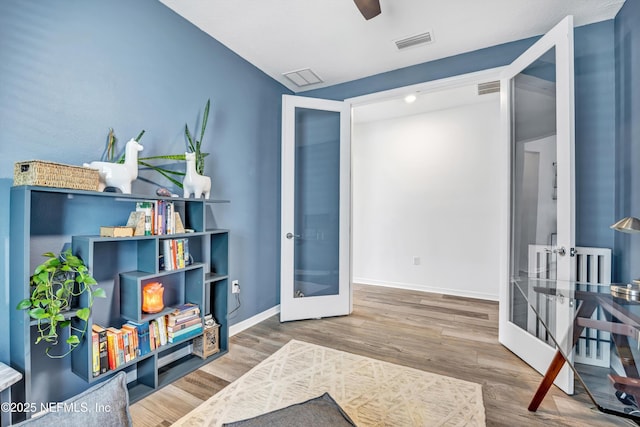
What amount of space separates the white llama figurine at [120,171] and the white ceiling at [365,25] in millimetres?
1267

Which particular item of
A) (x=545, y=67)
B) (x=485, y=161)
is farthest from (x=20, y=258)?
(x=485, y=161)

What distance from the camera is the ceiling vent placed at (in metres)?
3.21

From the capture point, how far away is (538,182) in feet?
7.47

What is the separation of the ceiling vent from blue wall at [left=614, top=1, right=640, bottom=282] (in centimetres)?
258

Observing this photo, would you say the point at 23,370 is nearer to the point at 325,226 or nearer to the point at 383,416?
the point at 383,416

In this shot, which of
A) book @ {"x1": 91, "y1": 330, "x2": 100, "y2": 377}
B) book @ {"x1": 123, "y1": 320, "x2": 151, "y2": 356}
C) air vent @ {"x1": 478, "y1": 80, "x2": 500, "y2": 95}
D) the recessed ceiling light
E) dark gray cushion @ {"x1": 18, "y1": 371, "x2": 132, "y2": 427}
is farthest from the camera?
the recessed ceiling light

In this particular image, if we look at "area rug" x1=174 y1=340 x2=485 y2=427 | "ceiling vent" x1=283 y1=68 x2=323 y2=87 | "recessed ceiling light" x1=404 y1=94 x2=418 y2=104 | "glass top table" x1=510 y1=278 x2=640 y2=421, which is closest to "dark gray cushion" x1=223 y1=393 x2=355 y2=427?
"area rug" x1=174 y1=340 x2=485 y2=427

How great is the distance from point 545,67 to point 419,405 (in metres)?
2.57

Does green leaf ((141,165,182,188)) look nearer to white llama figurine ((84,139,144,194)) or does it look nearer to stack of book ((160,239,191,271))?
white llama figurine ((84,139,144,194))

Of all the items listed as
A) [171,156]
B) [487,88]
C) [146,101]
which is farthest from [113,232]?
[487,88]

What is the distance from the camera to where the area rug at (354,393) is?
1.65 m

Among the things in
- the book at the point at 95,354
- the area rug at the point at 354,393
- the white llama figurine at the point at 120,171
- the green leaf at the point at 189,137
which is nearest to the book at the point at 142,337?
the book at the point at 95,354

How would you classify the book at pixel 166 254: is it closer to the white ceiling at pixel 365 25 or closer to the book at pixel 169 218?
the book at pixel 169 218

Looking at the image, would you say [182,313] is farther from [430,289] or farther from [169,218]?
[430,289]
